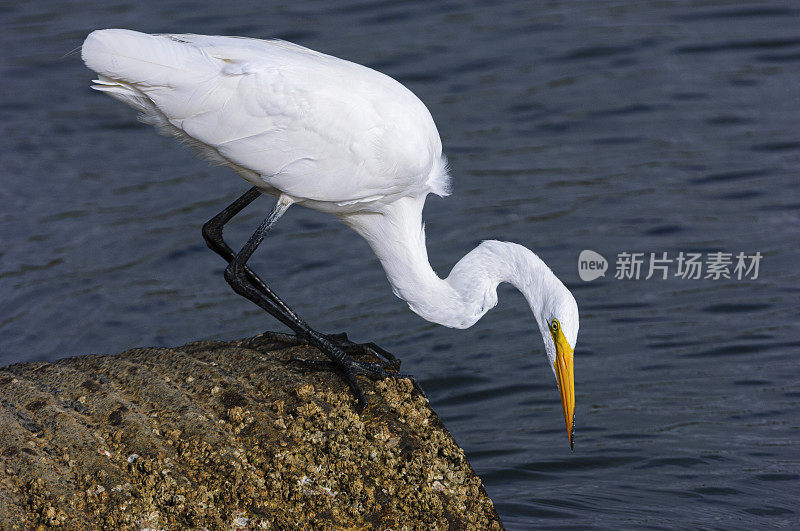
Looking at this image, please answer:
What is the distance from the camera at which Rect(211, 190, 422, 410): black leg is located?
191 inches

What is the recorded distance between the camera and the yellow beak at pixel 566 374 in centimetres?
480

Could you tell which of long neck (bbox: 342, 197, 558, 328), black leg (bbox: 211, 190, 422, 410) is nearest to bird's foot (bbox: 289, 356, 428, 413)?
black leg (bbox: 211, 190, 422, 410)

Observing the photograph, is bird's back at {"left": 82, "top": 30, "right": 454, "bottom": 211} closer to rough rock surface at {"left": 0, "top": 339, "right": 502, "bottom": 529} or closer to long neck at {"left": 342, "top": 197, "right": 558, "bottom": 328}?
long neck at {"left": 342, "top": 197, "right": 558, "bottom": 328}

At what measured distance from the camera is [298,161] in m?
5.23

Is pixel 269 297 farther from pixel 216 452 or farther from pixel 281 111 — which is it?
pixel 216 452

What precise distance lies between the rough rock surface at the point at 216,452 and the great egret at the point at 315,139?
486mm

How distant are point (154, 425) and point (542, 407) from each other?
3477mm

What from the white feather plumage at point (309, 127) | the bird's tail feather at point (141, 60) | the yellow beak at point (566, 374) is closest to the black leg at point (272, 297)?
the white feather plumage at point (309, 127)

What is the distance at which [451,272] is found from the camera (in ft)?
17.4

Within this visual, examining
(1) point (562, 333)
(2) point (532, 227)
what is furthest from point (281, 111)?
(2) point (532, 227)

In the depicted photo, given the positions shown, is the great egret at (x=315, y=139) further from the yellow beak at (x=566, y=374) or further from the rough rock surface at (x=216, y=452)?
the rough rock surface at (x=216, y=452)

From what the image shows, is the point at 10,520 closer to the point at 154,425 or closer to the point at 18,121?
the point at 154,425

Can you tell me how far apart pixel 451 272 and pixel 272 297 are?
1016mm

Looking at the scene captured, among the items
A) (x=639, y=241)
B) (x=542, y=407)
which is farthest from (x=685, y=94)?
(x=542, y=407)
